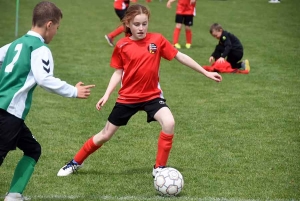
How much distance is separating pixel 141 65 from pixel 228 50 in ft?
24.6

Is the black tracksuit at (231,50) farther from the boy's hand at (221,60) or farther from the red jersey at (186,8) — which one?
the red jersey at (186,8)

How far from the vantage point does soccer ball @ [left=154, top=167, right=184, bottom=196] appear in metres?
6.31

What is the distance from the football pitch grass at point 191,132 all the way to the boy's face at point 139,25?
4.86 ft

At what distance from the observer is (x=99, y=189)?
664cm

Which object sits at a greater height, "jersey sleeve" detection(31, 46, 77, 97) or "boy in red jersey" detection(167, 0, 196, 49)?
"jersey sleeve" detection(31, 46, 77, 97)

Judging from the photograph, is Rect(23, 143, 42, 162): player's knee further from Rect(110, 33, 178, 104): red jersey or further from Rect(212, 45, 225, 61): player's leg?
Rect(212, 45, 225, 61): player's leg

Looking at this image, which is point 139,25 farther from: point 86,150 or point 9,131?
point 9,131

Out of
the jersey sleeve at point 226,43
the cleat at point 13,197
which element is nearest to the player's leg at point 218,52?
the jersey sleeve at point 226,43

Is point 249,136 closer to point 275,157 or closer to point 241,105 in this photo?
point 275,157

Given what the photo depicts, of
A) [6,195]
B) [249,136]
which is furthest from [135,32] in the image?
[249,136]

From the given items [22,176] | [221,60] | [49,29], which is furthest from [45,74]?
[221,60]

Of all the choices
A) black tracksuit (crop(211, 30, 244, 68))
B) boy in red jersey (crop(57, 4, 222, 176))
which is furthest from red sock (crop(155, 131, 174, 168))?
black tracksuit (crop(211, 30, 244, 68))

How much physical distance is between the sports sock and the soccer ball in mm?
1197

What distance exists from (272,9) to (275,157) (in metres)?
18.4
